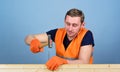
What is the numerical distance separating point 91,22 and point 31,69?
4.21 ft

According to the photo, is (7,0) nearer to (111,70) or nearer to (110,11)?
(110,11)

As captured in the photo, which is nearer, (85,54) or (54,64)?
(54,64)

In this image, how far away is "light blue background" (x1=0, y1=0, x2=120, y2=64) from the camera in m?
2.33

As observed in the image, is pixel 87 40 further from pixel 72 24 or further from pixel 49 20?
pixel 49 20

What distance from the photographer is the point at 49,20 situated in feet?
7.74

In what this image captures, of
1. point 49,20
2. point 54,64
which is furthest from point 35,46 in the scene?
point 49,20

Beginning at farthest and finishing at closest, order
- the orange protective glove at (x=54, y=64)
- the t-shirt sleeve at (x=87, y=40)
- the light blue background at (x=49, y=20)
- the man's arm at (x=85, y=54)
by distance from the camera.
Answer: the light blue background at (x=49, y=20) < the t-shirt sleeve at (x=87, y=40) < the man's arm at (x=85, y=54) < the orange protective glove at (x=54, y=64)

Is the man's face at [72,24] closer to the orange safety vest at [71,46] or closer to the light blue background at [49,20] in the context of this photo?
the orange safety vest at [71,46]

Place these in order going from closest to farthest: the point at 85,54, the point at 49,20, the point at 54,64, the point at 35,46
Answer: the point at 54,64, the point at 85,54, the point at 35,46, the point at 49,20

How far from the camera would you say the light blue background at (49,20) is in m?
2.33

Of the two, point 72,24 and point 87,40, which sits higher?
point 72,24

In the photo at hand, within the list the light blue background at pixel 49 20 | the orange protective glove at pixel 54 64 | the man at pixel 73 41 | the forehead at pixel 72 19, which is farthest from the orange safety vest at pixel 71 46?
the light blue background at pixel 49 20

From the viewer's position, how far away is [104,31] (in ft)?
7.75

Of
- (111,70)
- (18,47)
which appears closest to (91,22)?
(18,47)
